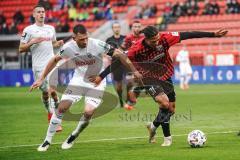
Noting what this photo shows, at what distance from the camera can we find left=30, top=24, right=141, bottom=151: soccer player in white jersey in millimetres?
12266

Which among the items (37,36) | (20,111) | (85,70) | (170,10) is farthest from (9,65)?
(85,70)

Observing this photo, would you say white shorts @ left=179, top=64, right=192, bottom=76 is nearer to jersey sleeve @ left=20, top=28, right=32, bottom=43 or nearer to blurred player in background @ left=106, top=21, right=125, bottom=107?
blurred player in background @ left=106, top=21, right=125, bottom=107

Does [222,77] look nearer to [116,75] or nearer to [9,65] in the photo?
[9,65]

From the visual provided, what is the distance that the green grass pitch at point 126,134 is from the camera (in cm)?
1145

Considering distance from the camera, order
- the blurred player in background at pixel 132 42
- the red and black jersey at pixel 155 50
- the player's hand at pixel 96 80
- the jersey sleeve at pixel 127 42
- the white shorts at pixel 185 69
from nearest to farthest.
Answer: the player's hand at pixel 96 80 < the red and black jersey at pixel 155 50 < the blurred player in background at pixel 132 42 < the jersey sleeve at pixel 127 42 < the white shorts at pixel 185 69

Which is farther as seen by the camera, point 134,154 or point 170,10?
point 170,10

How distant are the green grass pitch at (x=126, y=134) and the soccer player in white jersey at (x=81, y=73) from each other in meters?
0.41

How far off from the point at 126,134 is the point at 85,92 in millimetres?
2308

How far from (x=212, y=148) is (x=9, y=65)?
33.1 meters

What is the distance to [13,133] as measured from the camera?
15.5 meters

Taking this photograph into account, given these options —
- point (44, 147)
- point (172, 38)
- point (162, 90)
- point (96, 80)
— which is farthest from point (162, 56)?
point (44, 147)

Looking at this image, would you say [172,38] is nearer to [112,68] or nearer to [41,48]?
[112,68]

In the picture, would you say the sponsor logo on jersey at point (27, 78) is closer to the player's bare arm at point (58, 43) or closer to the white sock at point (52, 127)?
the player's bare arm at point (58, 43)

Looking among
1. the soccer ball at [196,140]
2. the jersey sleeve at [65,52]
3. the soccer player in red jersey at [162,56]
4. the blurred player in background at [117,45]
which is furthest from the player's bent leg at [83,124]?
the blurred player in background at [117,45]
